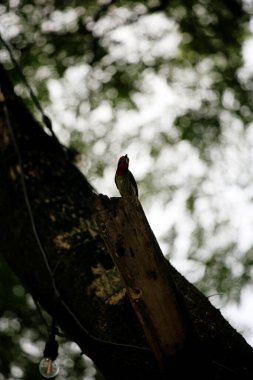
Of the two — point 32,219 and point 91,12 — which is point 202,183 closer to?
point 91,12

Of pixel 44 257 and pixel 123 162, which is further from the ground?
pixel 123 162

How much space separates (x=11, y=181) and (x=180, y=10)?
2.70m

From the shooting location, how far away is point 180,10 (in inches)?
157

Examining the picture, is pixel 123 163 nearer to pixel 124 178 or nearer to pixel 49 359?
pixel 124 178

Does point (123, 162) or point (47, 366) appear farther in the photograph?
point (47, 366)

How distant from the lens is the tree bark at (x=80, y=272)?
1394 mm

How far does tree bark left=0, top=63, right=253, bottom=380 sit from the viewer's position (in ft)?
4.57

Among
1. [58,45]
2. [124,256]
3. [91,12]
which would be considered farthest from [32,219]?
[91,12]

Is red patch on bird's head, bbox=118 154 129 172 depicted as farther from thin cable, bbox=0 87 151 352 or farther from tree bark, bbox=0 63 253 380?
thin cable, bbox=0 87 151 352

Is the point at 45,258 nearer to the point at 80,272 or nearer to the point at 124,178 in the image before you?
the point at 80,272

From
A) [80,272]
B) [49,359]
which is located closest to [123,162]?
[80,272]

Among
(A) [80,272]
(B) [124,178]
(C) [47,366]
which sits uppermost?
(B) [124,178]

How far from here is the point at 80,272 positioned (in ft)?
6.30

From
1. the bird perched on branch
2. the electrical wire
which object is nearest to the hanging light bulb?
the electrical wire
